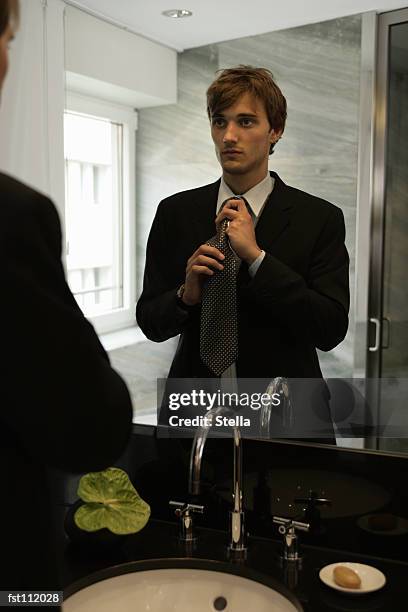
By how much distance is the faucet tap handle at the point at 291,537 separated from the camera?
1.16 meters

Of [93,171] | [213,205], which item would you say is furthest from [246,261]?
[93,171]

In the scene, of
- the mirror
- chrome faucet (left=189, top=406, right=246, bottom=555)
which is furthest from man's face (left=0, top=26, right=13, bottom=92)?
chrome faucet (left=189, top=406, right=246, bottom=555)

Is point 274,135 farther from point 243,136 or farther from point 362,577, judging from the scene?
point 362,577

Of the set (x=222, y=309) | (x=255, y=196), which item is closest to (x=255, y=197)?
(x=255, y=196)

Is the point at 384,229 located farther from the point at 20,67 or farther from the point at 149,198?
the point at 20,67

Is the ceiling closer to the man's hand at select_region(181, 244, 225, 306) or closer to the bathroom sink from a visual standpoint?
the man's hand at select_region(181, 244, 225, 306)

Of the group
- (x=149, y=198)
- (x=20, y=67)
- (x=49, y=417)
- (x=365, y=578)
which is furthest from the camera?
(x=20, y=67)

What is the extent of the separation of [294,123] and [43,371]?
84 cm

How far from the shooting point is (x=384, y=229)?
1.16 meters

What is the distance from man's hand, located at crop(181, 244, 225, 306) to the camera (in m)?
1.25

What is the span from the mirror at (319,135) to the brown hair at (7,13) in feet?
2.47

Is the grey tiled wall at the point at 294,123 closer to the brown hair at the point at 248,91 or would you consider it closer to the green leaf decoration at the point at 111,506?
the brown hair at the point at 248,91

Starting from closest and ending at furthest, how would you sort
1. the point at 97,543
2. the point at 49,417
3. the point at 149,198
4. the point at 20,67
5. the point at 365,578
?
the point at 49,417, the point at 365,578, the point at 97,543, the point at 149,198, the point at 20,67

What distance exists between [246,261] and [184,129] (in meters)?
0.27
